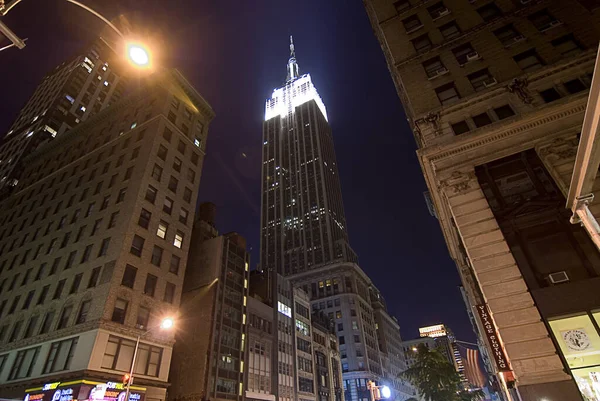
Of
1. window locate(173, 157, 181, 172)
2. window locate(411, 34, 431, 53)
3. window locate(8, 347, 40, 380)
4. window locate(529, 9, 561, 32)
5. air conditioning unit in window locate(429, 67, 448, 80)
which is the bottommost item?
window locate(8, 347, 40, 380)

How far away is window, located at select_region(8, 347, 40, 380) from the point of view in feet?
104

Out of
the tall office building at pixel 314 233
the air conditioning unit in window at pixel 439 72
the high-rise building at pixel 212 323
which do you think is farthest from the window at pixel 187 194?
the tall office building at pixel 314 233

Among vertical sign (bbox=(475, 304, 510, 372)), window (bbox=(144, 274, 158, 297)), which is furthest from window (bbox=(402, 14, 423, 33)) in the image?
window (bbox=(144, 274, 158, 297))

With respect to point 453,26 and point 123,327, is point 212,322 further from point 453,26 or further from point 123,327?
point 453,26

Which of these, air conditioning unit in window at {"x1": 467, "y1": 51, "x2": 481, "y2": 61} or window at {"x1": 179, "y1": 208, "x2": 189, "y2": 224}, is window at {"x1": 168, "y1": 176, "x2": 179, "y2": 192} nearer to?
window at {"x1": 179, "y1": 208, "x2": 189, "y2": 224}

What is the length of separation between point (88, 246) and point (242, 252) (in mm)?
23259

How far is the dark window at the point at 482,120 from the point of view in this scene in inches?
864

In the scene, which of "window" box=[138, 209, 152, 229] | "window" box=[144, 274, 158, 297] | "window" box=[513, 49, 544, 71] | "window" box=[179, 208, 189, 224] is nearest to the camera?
"window" box=[513, 49, 544, 71]

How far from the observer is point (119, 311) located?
32188 mm

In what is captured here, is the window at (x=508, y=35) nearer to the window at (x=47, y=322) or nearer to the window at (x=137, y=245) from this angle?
the window at (x=137, y=245)

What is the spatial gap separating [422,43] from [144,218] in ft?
111

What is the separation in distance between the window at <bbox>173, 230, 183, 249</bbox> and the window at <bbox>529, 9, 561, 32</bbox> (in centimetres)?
4125

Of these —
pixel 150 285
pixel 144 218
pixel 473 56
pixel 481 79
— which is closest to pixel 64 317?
pixel 150 285

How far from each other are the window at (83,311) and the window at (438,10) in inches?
1628
